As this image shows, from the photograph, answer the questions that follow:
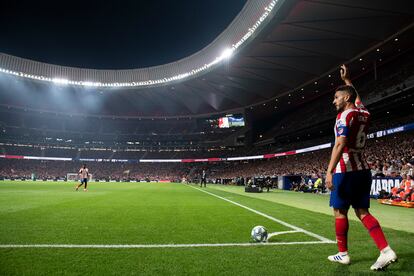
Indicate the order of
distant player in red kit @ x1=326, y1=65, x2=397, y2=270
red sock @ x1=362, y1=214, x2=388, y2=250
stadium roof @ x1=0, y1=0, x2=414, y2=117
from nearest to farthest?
1. red sock @ x1=362, y1=214, x2=388, y2=250
2. distant player in red kit @ x1=326, y1=65, x2=397, y2=270
3. stadium roof @ x1=0, y1=0, x2=414, y2=117

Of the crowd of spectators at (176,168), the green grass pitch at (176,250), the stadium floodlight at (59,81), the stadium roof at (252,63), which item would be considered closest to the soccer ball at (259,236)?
the green grass pitch at (176,250)

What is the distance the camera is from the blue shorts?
4.01 meters

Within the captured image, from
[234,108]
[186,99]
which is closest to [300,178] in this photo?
[234,108]

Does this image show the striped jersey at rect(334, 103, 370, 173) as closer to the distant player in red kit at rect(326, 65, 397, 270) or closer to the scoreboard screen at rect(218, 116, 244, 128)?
the distant player in red kit at rect(326, 65, 397, 270)

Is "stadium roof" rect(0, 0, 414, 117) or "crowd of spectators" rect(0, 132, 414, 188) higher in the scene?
"stadium roof" rect(0, 0, 414, 117)

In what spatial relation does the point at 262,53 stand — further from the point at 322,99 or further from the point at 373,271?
the point at 373,271

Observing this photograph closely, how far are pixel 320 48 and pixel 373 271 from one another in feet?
105

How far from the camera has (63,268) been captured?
3625 mm

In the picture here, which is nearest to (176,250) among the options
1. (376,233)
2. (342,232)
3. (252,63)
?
(342,232)

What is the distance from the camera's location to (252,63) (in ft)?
127

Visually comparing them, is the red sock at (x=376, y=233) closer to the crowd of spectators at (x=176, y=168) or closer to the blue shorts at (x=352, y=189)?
the blue shorts at (x=352, y=189)

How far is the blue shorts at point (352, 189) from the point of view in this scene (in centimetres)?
401

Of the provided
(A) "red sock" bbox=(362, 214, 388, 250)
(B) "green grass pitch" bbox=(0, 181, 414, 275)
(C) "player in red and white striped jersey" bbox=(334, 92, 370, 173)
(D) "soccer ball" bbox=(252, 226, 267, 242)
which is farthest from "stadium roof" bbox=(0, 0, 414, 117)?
(A) "red sock" bbox=(362, 214, 388, 250)

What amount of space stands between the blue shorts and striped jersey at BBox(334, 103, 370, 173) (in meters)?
0.08
